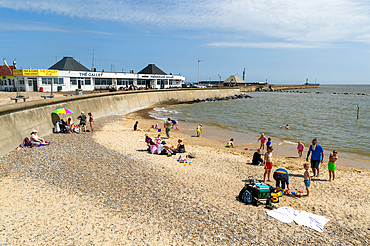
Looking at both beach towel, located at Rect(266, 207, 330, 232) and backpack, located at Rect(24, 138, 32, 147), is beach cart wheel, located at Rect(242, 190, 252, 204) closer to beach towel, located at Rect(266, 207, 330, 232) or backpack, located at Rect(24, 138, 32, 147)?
beach towel, located at Rect(266, 207, 330, 232)

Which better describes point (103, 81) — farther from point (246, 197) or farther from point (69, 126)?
point (246, 197)

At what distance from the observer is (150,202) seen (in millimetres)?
8070

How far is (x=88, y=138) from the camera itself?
16031 millimetres

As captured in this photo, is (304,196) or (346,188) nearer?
(304,196)

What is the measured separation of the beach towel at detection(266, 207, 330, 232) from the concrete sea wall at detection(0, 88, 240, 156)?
1230cm

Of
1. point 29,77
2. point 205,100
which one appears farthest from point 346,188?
point 205,100

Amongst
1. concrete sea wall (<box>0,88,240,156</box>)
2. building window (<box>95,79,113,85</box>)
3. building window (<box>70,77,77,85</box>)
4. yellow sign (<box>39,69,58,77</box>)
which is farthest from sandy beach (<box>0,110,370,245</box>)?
building window (<box>95,79,113,85</box>)

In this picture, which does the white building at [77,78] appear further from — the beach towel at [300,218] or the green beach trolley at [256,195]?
the beach towel at [300,218]

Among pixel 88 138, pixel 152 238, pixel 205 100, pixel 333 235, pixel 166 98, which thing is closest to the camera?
pixel 152 238

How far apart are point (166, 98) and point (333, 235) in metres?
43.3

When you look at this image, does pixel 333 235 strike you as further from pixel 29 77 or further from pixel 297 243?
pixel 29 77

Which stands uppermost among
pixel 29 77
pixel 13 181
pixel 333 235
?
pixel 29 77

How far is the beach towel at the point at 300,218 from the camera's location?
7.42 m

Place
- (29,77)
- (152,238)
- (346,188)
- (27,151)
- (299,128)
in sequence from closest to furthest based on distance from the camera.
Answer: (152,238) → (346,188) → (27,151) → (299,128) → (29,77)
